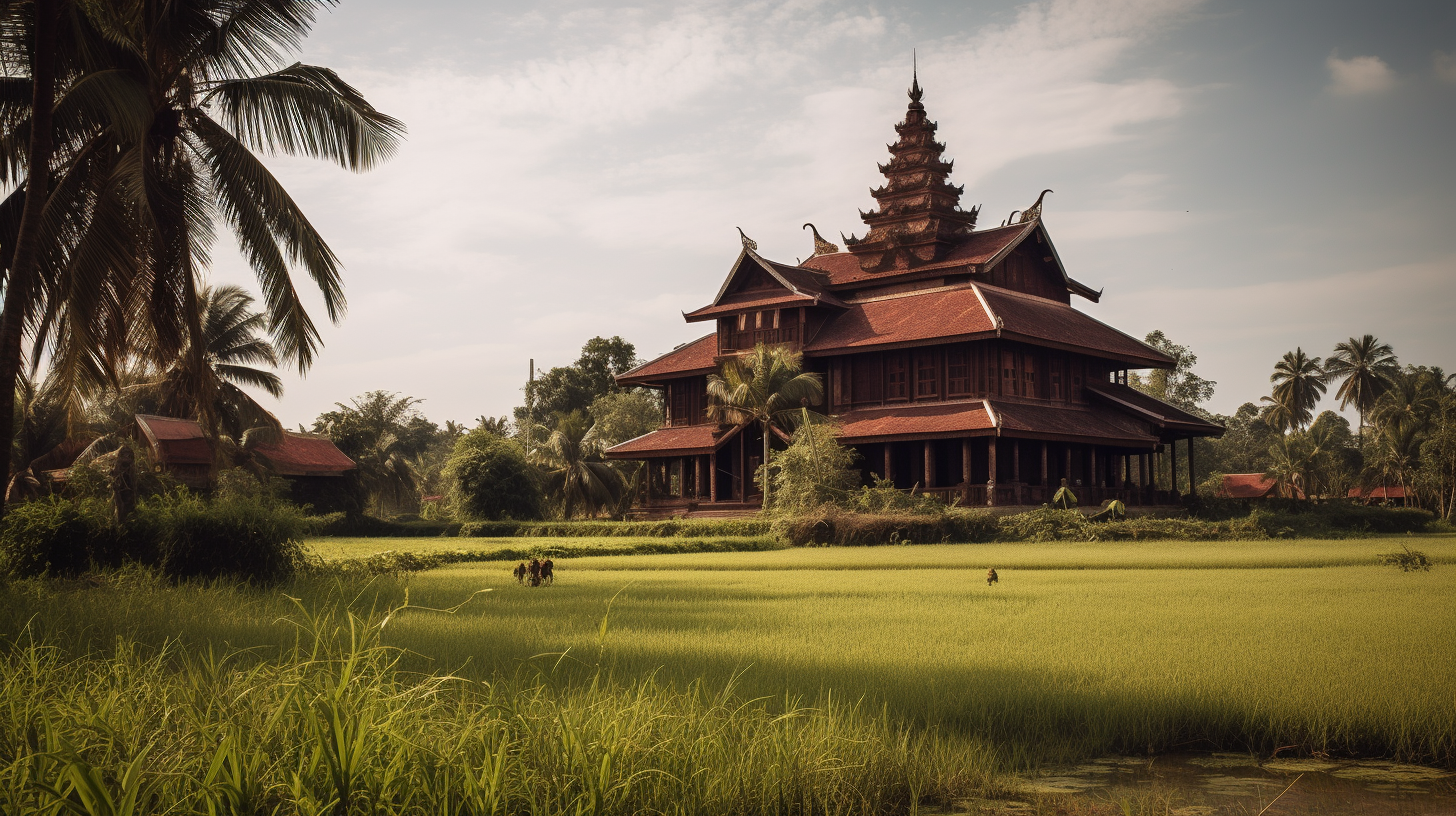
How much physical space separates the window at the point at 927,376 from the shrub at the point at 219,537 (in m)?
23.1

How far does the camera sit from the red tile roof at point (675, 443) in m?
35.2

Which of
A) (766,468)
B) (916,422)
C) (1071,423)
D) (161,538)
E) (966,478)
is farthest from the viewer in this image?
(1071,423)

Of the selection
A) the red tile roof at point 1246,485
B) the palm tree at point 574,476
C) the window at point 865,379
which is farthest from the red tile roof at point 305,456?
the red tile roof at point 1246,485

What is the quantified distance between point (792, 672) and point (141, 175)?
26.6 ft

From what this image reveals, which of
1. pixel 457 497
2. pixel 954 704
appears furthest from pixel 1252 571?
pixel 457 497

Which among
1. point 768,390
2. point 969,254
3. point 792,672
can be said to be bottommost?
point 792,672

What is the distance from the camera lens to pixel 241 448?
1272 inches

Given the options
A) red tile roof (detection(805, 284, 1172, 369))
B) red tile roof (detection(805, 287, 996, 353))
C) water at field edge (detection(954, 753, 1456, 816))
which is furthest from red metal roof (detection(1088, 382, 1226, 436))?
water at field edge (detection(954, 753, 1456, 816))

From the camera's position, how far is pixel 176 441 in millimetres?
33188

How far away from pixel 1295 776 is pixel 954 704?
161 centimetres

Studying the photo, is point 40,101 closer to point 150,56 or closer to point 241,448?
point 150,56

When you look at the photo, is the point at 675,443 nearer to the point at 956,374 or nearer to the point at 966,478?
the point at 956,374

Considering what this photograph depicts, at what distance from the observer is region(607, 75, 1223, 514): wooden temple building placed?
31641 millimetres

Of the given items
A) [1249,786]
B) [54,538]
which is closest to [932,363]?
[54,538]
